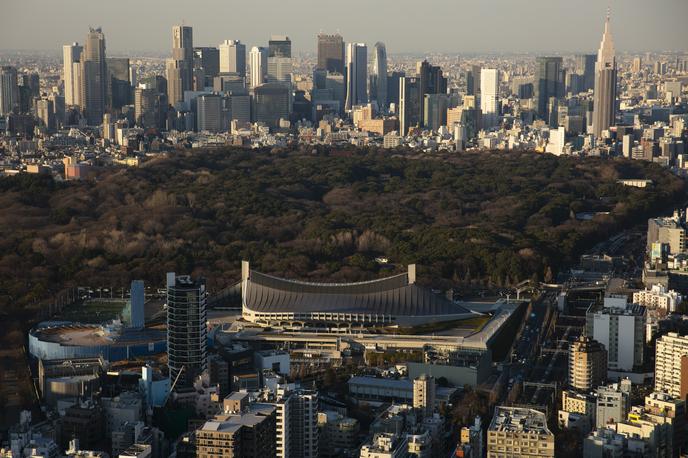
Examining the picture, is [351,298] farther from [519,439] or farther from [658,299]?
[519,439]

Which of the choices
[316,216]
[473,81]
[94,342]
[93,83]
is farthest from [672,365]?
[473,81]

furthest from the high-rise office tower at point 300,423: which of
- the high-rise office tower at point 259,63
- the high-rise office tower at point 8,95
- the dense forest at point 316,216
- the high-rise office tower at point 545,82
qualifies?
the high-rise office tower at point 259,63

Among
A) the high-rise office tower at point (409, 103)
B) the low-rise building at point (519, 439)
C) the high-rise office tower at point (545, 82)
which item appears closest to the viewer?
the low-rise building at point (519, 439)

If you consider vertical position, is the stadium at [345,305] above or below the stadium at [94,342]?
above

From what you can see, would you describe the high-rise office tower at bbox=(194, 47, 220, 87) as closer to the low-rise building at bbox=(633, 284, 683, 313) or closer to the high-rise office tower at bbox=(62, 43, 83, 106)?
the high-rise office tower at bbox=(62, 43, 83, 106)

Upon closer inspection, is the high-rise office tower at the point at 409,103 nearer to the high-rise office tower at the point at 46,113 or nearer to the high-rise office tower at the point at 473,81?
the high-rise office tower at the point at 473,81

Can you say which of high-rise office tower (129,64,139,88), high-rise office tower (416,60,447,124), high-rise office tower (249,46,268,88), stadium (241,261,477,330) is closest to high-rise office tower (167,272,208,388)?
stadium (241,261,477,330)
